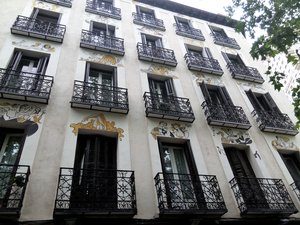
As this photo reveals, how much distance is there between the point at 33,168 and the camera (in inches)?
272

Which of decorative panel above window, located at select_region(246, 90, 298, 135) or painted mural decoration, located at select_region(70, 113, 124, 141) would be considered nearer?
painted mural decoration, located at select_region(70, 113, 124, 141)

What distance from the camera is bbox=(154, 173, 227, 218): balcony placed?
22.8ft

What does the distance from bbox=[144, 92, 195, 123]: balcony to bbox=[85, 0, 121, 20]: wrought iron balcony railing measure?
20.1ft

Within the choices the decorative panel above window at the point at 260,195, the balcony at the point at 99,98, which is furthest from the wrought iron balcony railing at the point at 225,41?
the decorative panel above window at the point at 260,195

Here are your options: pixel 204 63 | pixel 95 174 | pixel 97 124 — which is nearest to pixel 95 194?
pixel 95 174

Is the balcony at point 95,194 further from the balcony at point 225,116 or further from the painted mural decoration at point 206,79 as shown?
the painted mural decoration at point 206,79

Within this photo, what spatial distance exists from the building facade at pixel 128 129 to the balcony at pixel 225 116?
0.20ft

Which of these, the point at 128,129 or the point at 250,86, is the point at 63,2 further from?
the point at 250,86

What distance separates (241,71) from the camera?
13914mm

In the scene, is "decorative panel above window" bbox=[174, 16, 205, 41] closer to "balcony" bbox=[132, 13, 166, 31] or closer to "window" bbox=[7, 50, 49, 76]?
"balcony" bbox=[132, 13, 166, 31]

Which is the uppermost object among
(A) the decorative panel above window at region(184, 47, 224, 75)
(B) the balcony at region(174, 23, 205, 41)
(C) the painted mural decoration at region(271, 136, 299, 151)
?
(B) the balcony at region(174, 23, 205, 41)

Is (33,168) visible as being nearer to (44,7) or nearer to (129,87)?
(129,87)

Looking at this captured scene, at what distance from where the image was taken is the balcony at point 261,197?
25.6 ft

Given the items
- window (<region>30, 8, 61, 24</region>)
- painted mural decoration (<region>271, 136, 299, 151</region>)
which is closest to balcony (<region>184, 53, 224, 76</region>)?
painted mural decoration (<region>271, 136, 299, 151</region>)
